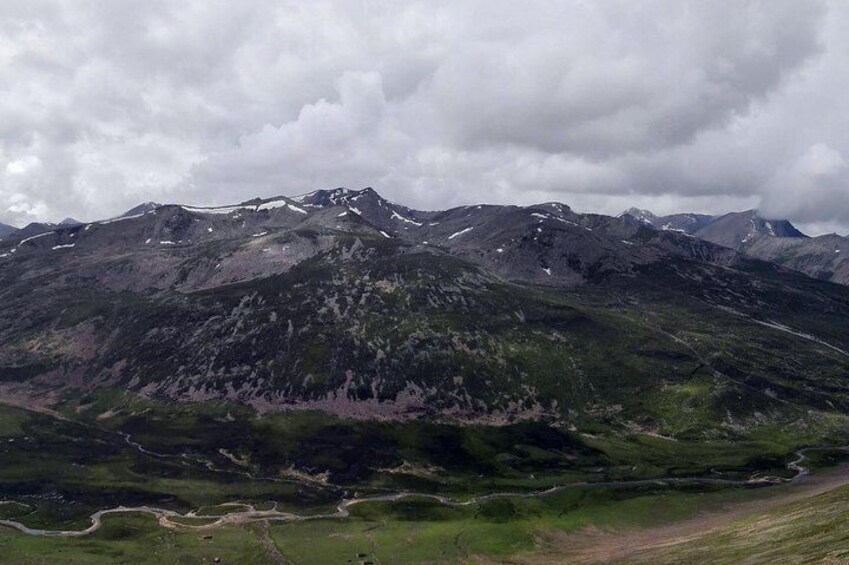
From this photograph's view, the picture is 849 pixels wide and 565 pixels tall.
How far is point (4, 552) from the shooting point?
157 metres

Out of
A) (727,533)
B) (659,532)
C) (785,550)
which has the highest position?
(785,550)

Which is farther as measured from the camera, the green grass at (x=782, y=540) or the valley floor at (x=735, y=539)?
the valley floor at (x=735, y=539)

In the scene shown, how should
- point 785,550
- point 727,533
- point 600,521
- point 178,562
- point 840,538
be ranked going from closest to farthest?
point 840,538 → point 785,550 → point 727,533 → point 178,562 → point 600,521

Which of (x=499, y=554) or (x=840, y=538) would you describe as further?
(x=499, y=554)

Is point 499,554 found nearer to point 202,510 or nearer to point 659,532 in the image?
point 659,532

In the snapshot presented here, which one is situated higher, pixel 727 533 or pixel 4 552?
pixel 4 552

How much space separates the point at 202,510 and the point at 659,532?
129 metres

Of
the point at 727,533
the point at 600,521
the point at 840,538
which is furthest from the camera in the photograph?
the point at 600,521

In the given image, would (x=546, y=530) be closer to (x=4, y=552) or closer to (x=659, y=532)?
(x=659, y=532)

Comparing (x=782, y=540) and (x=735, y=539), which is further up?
(x=782, y=540)

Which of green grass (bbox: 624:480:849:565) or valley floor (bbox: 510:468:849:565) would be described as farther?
valley floor (bbox: 510:468:849:565)

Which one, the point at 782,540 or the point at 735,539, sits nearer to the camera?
the point at 782,540

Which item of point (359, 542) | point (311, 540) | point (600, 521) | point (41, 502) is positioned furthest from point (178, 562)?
point (600, 521)

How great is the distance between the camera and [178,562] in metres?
154
